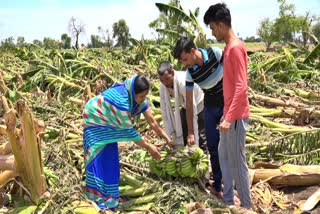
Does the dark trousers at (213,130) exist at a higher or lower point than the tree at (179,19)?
lower

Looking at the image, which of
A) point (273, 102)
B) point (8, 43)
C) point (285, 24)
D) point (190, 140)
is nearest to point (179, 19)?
point (273, 102)

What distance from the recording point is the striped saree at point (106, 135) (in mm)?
3447

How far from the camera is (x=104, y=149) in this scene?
3.54m

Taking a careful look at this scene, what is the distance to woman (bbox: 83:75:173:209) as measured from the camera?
3.44m

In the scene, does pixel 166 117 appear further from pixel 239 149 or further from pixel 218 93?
pixel 239 149

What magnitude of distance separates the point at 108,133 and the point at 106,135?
2 centimetres

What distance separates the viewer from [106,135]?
3.51 m

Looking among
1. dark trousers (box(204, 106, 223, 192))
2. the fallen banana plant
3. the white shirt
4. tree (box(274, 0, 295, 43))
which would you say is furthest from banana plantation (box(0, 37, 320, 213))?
tree (box(274, 0, 295, 43))

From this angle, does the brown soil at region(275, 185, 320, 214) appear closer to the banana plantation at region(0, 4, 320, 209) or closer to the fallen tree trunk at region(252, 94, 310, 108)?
the banana plantation at region(0, 4, 320, 209)

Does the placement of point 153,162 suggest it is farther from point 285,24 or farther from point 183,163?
point 285,24

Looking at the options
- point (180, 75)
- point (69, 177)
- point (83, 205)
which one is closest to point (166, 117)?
point (180, 75)

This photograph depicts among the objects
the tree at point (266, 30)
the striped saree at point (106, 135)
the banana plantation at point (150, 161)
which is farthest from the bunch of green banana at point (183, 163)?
the tree at point (266, 30)

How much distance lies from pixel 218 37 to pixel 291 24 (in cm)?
3771

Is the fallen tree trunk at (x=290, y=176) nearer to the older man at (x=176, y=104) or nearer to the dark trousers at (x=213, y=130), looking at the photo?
the dark trousers at (x=213, y=130)
